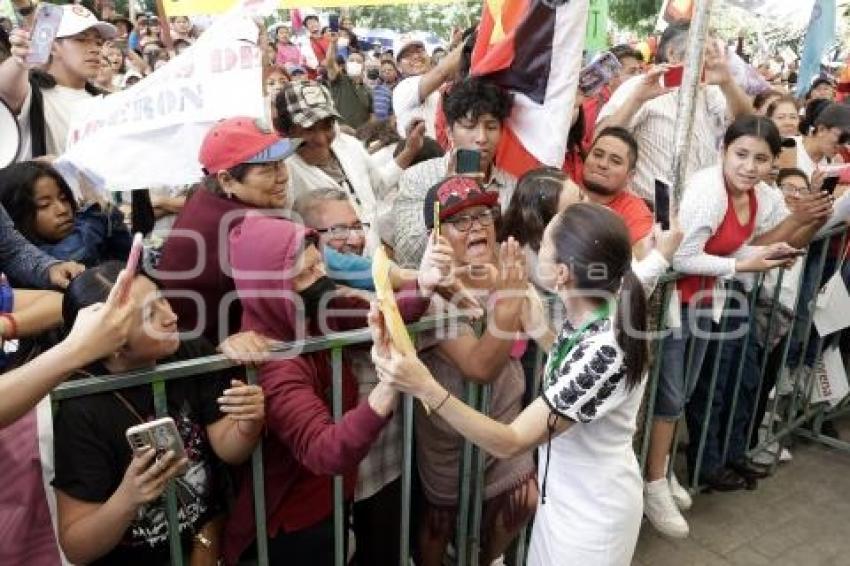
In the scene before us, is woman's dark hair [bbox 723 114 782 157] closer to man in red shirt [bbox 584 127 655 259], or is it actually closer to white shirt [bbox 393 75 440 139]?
man in red shirt [bbox 584 127 655 259]

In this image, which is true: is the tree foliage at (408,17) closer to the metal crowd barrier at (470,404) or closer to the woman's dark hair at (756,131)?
the metal crowd barrier at (470,404)

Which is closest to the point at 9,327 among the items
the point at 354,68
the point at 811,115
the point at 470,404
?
the point at 470,404

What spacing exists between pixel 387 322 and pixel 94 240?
1.87m

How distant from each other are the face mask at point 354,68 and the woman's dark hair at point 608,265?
10.1 m

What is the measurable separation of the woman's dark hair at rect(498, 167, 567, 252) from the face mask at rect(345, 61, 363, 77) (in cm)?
925

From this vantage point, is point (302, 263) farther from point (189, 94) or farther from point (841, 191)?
point (841, 191)

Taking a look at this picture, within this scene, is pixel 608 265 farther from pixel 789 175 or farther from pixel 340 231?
pixel 789 175

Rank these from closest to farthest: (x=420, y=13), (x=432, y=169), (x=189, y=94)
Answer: (x=189, y=94) → (x=432, y=169) → (x=420, y=13)

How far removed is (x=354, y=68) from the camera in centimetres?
1224

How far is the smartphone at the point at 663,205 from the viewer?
2977mm

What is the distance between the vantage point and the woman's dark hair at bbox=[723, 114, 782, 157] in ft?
11.0

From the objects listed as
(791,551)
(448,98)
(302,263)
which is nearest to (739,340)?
(791,551)

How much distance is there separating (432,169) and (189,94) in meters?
1.11

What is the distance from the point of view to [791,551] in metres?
3.51
